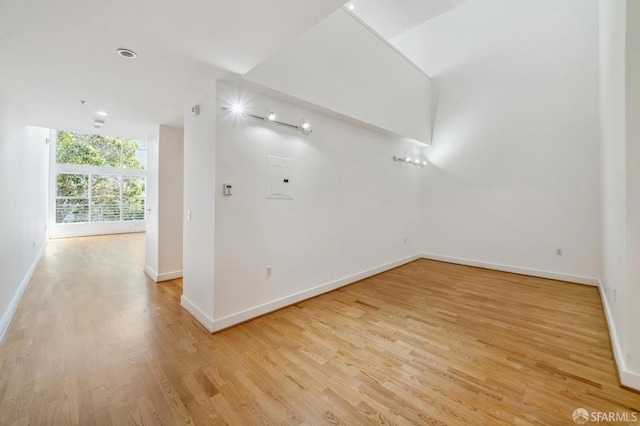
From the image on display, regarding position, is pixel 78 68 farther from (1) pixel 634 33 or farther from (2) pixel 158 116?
(1) pixel 634 33

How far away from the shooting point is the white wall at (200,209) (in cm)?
267

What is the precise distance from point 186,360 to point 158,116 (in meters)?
3.22

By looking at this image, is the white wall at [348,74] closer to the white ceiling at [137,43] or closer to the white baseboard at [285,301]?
the white ceiling at [137,43]

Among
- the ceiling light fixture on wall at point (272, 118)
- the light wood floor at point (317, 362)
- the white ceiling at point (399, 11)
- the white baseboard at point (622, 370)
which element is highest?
the white ceiling at point (399, 11)

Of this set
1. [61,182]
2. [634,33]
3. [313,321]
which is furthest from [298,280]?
[61,182]

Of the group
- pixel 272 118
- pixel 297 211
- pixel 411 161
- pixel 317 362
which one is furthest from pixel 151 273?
pixel 411 161

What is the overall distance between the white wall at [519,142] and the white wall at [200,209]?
493 centimetres

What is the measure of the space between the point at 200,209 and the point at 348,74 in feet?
8.69

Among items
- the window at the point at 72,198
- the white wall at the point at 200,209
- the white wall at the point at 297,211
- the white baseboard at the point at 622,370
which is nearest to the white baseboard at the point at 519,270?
the white wall at the point at 297,211

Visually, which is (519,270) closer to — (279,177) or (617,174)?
(617,174)

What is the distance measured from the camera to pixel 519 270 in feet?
16.0

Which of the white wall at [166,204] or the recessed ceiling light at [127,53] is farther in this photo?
the white wall at [166,204]

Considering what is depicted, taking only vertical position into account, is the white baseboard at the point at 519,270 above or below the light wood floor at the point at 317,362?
above

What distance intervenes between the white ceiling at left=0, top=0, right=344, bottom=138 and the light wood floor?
2.48m
